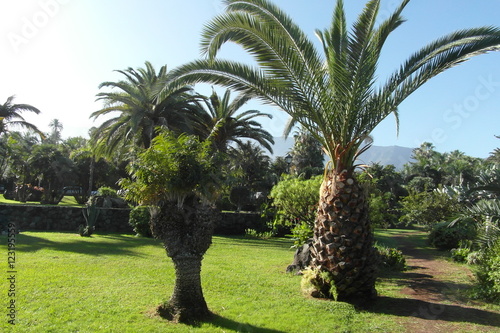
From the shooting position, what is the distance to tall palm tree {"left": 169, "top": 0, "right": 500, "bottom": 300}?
714 cm

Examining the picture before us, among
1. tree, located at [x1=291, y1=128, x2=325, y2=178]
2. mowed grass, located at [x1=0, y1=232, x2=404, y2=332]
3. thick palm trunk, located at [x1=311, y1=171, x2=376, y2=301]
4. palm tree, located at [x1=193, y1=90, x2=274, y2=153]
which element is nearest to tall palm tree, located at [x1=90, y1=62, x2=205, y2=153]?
palm tree, located at [x1=193, y1=90, x2=274, y2=153]

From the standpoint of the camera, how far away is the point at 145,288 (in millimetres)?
7410

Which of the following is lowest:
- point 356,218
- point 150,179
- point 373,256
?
point 373,256

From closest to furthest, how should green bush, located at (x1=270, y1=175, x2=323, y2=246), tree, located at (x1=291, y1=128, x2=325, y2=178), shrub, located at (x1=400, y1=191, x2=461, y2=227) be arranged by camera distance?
green bush, located at (x1=270, y1=175, x2=323, y2=246) < shrub, located at (x1=400, y1=191, x2=461, y2=227) < tree, located at (x1=291, y1=128, x2=325, y2=178)

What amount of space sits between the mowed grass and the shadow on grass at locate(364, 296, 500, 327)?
45 cm

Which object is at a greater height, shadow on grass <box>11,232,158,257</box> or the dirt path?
shadow on grass <box>11,232,158,257</box>

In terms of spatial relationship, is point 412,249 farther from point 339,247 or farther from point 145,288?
point 145,288

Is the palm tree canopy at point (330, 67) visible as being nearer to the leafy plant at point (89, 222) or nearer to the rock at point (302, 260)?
the rock at point (302, 260)

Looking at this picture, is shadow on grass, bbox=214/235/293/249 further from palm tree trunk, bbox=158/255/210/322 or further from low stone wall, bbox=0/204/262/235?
palm tree trunk, bbox=158/255/210/322

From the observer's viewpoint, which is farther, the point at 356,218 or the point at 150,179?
the point at 356,218

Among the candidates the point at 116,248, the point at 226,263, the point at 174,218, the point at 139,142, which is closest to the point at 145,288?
the point at 174,218

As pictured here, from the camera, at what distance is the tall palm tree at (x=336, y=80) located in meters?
7.14

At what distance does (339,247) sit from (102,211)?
14327mm

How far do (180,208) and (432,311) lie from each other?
474 centimetres
